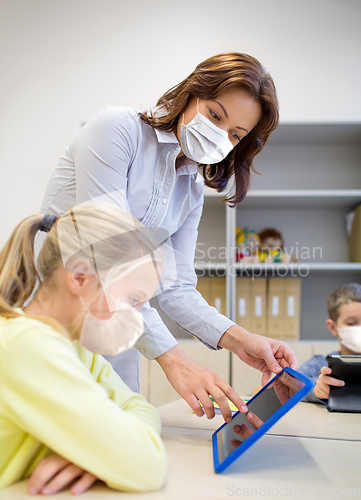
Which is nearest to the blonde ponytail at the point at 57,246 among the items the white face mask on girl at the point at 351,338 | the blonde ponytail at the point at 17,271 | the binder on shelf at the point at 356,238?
the blonde ponytail at the point at 17,271

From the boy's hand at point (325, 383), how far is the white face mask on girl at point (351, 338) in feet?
0.71

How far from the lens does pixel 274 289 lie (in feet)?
6.15

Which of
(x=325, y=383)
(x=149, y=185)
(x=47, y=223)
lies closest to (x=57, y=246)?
(x=47, y=223)

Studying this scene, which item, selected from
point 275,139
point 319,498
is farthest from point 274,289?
point 319,498

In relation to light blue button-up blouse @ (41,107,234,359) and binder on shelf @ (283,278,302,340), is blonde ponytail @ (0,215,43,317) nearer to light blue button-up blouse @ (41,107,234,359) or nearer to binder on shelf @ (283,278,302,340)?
light blue button-up blouse @ (41,107,234,359)

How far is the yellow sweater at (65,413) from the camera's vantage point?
1.28ft

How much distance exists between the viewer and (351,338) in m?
1.19

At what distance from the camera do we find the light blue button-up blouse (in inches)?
23.8

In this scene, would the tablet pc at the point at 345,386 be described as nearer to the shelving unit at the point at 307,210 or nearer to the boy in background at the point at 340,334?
the boy in background at the point at 340,334

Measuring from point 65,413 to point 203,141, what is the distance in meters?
0.48

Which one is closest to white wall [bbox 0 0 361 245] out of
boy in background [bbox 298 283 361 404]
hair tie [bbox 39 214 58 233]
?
boy in background [bbox 298 283 361 404]

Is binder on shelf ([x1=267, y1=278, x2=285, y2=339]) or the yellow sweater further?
binder on shelf ([x1=267, y1=278, x2=285, y2=339])

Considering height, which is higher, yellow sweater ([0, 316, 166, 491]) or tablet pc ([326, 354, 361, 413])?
yellow sweater ([0, 316, 166, 491])

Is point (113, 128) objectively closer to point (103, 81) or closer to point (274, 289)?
point (274, 289)
